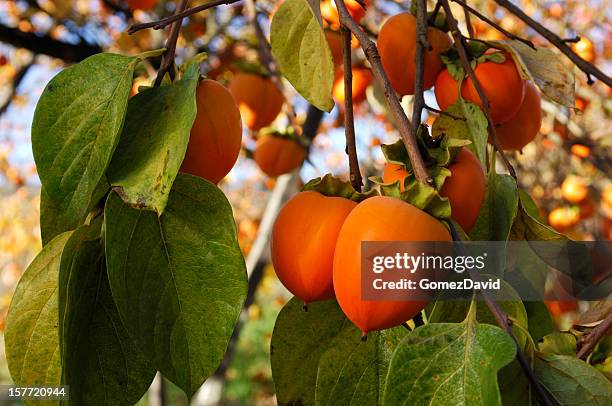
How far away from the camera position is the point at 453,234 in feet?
1.44

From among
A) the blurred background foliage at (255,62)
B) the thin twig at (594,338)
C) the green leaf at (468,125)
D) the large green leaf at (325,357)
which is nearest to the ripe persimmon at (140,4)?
the blurred background foliage at (255,62)

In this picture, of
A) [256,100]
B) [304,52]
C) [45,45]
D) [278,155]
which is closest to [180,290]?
[304,52]

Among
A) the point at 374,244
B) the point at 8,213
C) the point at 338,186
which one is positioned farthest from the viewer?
the point at 8,213

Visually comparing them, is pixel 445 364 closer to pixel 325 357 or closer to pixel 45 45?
pixel 325 357

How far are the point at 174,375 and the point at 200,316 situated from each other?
0.14 feet

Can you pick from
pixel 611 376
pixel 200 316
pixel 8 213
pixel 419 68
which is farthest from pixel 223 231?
pixel 8 213

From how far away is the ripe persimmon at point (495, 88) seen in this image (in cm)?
69

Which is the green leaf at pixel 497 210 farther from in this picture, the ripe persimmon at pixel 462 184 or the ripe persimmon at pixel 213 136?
the ripe persimmon at pixel 213 136

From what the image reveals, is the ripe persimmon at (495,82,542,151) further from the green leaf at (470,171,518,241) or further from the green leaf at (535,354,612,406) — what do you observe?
the green leaf at (535,354,612,406)

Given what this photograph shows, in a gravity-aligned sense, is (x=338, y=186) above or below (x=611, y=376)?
above

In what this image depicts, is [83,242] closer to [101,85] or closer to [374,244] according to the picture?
[101,85]

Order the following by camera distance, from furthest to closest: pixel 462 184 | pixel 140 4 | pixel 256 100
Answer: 1. pixel 140 4
2. pixel 256 100
3. pixel 462 184

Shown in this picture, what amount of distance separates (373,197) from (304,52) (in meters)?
0.14

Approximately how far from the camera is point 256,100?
148cm
